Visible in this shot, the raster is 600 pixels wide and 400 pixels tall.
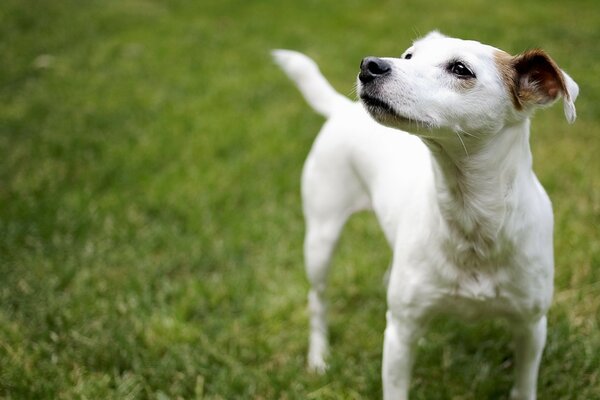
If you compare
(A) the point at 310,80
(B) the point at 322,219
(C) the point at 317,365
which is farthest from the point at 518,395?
(A) the point at 310,80

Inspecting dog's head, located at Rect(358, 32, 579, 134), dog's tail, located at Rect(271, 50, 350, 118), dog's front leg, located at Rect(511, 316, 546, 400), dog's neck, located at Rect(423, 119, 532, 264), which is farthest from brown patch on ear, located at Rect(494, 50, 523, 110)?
dog's tail, located at Rect(271, 50, 350, 118)

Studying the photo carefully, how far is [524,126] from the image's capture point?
8.11 ft

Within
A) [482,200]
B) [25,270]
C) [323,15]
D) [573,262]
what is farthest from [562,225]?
[323,15]

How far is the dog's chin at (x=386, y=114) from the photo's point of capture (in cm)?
231

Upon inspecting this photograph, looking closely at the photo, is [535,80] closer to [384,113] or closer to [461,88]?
[461,88]

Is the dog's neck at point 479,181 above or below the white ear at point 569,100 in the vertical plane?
below

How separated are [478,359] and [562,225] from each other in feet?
4.87

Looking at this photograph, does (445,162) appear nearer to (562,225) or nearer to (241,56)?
(562,225)

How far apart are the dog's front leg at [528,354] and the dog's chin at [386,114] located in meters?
1.14

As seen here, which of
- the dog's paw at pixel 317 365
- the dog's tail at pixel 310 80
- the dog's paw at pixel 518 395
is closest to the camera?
the dog's paw at pixel 518 395

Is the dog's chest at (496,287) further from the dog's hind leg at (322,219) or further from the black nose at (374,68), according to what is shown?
the dog's hind leg at (322,219)

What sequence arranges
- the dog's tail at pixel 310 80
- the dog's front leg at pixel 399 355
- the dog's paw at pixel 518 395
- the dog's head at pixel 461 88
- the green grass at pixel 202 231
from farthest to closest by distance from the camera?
the dog's tail at pixel 310 80
the green grass at pixel 202 231
the dog's paw at pixel 518 395
the dog's front leg at pixel 399 355
the dog's head at pixel 461 88

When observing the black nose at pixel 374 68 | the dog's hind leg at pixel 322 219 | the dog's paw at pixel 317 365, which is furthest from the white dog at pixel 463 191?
the dog's paw at pixel 317 365

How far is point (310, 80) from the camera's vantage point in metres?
3.97
